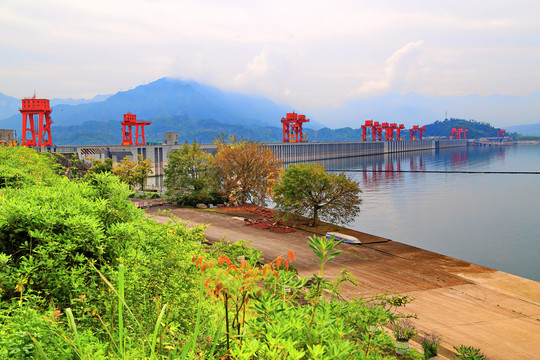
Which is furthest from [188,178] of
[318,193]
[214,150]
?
[214,150]

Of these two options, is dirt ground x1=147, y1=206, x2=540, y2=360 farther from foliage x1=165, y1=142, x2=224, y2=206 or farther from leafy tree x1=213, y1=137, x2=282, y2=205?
foliage x1=165, y1=142, x2=224, y2=206

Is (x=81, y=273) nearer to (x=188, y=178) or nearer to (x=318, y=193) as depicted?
(x=318, y=193)

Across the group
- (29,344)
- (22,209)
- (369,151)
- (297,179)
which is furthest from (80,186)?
(369,151)

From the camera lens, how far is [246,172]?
140 feet

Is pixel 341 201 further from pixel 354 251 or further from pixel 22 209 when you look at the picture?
pixel 22 209

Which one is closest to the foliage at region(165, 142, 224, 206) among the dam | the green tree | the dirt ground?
the green tree

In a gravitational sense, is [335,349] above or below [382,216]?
above

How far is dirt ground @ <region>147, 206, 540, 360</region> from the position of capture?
13.8m

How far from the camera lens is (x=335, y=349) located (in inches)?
137

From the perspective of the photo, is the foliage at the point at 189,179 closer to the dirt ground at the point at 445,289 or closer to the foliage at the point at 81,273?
the dirt ground at the point at 445,289

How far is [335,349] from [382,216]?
145ft

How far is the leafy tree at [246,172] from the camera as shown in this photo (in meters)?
42.5

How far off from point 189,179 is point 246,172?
5913 mm

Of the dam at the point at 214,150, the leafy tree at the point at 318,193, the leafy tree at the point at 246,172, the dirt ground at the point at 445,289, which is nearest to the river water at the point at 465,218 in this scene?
the dirt ground at the point at 445,289
